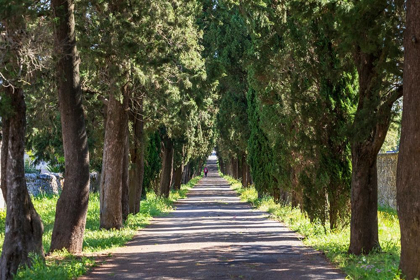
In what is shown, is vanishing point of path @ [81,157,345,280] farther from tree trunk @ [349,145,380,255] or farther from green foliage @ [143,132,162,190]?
green foliage @ [143,132,162,190]

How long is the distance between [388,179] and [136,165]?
10.9 m

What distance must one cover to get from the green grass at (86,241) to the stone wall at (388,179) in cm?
960

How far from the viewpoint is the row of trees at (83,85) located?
36.3ft

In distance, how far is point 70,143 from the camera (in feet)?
44.8

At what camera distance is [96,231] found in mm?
19016

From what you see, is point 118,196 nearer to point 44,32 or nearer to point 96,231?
point 96,231

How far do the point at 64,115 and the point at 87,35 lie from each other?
2891 millimetres

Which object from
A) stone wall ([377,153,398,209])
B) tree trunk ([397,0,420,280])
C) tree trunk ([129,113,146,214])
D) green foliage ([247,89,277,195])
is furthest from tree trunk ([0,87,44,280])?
green foliage ([247,89,277,195])

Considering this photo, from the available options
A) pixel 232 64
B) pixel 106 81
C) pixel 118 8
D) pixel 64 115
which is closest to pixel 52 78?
pixel 64 115

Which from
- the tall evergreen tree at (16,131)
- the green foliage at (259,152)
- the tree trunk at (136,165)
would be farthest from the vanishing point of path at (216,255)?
the green foliage at (259,152)

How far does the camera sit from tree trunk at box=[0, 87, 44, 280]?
10891 millimetres

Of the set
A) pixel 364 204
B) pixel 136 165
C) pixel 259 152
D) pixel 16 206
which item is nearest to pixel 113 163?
pixel 136 165

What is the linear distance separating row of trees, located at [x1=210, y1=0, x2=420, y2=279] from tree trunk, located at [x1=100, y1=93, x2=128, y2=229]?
3190 millimetres

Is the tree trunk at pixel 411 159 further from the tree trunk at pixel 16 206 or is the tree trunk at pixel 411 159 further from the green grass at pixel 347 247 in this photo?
the tree trunk at pixel 16 206
